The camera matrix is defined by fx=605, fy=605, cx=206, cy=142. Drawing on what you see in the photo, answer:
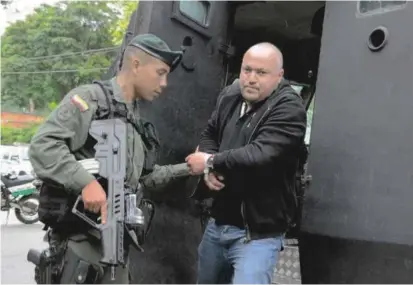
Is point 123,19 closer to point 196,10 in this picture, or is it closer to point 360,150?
point 196,10

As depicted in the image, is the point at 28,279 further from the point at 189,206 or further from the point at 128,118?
the point at 128,118

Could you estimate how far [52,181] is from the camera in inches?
92.0

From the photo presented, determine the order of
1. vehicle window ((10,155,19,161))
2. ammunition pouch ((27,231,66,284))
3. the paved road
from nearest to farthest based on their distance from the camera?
ammunition pouch ((27,231,66,284)), the paved road, vehicle window ((10,155,19,161))

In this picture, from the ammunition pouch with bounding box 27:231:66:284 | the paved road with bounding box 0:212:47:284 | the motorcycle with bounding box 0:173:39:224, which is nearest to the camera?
the ammunition pouch with bounding box 27:231:66:284

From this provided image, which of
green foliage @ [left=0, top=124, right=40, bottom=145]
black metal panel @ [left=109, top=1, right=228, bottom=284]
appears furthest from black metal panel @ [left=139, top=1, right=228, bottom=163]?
green foliage @ [left=0, top=124, right=40, bottom=145]

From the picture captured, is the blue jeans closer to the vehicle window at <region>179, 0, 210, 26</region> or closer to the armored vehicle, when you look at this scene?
the armored vehicle

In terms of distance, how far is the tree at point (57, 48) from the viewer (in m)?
25.9

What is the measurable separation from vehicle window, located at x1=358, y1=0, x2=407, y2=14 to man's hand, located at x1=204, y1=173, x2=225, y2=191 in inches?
36.2

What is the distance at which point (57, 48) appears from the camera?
27734mm

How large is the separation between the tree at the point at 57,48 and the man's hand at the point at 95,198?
22275 mm

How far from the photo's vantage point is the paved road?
591 cm

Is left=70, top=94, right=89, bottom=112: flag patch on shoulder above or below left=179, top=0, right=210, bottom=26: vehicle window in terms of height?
below

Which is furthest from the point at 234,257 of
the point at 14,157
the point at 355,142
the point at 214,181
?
the point at 14,157

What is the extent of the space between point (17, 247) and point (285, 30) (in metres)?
5.24
